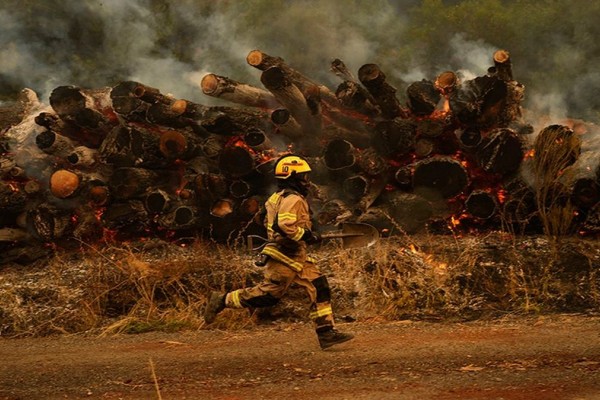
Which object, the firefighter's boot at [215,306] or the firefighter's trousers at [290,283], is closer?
the firefighter's trousers at [290,283]

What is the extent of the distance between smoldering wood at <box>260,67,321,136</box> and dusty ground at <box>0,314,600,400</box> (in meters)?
2.97

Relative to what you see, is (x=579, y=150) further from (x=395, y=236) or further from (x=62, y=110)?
(x=62, y=110)

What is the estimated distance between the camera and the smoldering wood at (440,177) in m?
7.91

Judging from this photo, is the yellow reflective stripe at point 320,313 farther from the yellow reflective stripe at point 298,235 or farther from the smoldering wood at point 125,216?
the smoldering wood at point 125,216

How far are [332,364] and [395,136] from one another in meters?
3.65

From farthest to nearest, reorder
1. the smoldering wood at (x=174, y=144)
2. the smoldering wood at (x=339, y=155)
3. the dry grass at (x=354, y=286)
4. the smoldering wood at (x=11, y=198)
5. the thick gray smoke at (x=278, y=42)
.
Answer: the thick gray smoke at (x=278, y=42)
the smoldering wood at (x=11, y=198)
the smoldering wood at (x=174, y=144)
the smoldering wood at (x=339, y=155)
the dry grass at (x=354, y=286)

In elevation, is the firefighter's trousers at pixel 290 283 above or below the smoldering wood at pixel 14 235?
below

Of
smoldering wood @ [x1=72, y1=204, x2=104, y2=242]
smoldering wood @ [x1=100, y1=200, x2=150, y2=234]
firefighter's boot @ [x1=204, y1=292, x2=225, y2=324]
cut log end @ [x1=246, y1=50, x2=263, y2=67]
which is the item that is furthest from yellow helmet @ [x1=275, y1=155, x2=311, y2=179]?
smoldering wood @ [x1=72, y1=204, x2=104, y2=242]

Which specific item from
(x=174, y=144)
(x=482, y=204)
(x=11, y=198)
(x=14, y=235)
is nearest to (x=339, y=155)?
(x=482, y=204)

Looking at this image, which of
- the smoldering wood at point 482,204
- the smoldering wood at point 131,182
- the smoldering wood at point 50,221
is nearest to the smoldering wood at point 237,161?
the smoldering wood at point 131,182

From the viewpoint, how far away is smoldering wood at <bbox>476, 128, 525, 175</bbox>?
7.76 meters

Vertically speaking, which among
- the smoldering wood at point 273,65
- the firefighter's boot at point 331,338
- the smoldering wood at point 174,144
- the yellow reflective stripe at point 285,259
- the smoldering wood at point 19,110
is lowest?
the firefighter's boot at point 331,338

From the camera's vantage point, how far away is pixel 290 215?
593 centimetres

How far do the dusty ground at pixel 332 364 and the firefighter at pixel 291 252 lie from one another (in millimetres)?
420
